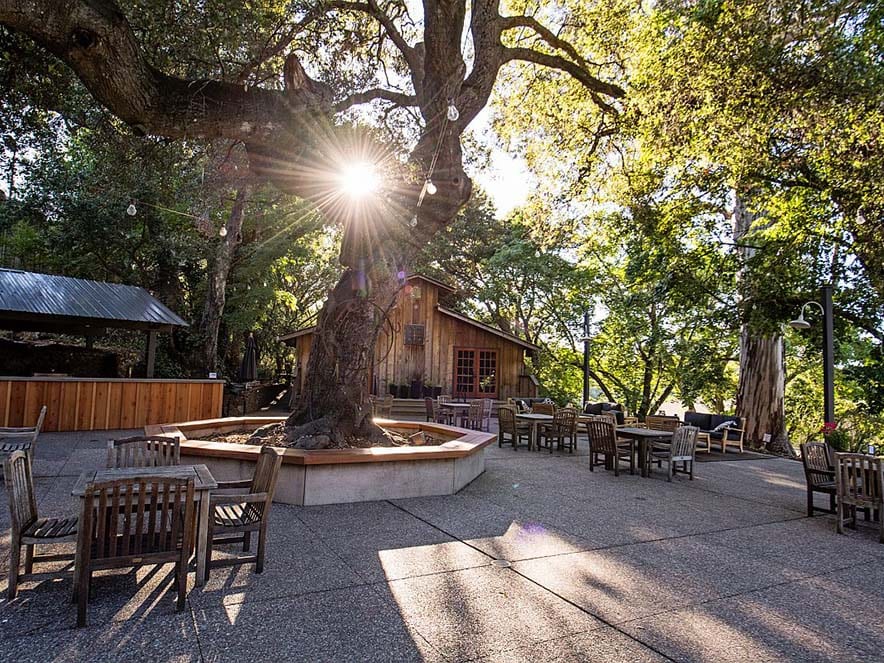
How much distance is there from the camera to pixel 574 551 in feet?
14.9

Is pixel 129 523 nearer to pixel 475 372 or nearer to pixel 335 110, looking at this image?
pixel 335 110

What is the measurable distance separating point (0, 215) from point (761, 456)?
24961 mm

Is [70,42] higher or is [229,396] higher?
[70,42]

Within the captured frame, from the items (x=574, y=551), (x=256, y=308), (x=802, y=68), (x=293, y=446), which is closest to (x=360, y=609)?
(x=574, y=551)

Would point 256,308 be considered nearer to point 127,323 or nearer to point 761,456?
point 127,323

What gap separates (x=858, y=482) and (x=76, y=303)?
51.4ft

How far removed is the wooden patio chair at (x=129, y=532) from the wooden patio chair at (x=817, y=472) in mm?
6622

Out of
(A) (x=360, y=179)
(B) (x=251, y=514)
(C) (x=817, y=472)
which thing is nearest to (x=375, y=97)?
(A) (x=360, y=179)

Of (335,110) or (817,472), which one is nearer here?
(817,472)

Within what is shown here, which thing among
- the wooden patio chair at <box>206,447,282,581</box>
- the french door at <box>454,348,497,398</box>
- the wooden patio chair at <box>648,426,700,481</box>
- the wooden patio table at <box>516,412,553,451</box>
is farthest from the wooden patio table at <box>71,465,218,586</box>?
the french door at <box>454,348,497,398</box>

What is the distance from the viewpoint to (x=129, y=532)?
3.12m

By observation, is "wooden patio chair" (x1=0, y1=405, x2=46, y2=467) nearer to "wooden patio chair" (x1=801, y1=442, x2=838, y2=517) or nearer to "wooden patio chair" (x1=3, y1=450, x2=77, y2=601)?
"wooden patio chair" (x1=3, y1=450, x2=77, y2=601)

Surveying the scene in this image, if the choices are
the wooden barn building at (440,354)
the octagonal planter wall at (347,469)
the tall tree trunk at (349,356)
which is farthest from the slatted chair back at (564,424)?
the wooden barn building at (440,354)

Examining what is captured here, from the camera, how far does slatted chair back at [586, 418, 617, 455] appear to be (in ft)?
27.9
